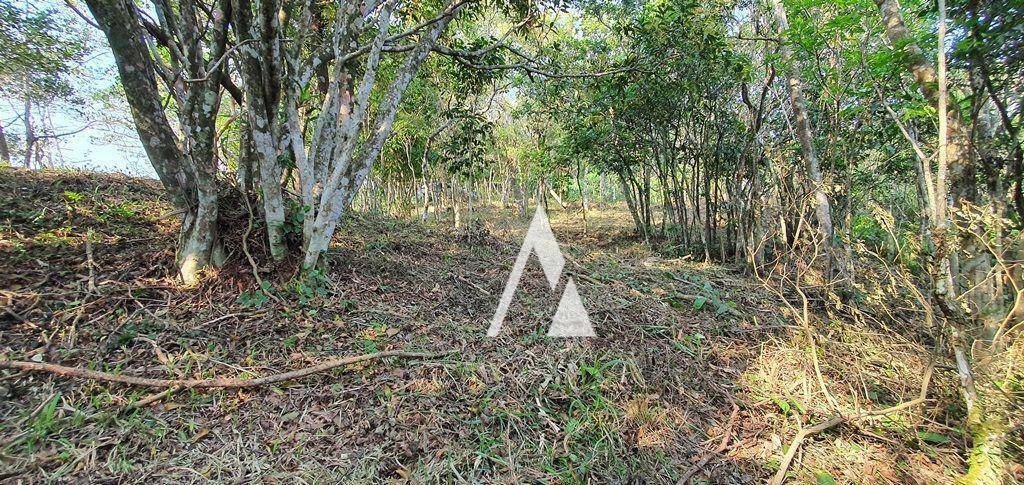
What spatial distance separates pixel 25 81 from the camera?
1116 centimetres

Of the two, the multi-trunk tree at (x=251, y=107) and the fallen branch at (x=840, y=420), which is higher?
the multi-trunk tree at (x=251, y=107)

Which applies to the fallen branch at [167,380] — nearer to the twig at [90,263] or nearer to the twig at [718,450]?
the twig at [90,263]

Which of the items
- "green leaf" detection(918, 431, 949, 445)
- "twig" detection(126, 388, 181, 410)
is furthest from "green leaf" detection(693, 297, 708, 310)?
"twig" detection(126, 388, 181, 410)

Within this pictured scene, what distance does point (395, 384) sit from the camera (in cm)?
287

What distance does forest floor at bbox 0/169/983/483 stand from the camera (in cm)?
227

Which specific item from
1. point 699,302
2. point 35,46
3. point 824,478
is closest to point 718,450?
point 824,478

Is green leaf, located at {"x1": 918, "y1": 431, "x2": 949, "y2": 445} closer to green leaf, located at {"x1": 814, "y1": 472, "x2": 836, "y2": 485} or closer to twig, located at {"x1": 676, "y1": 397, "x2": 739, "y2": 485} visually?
green leaf, located at {"x1": 814, "y1": 472, "x2": 836, "y2": 485}

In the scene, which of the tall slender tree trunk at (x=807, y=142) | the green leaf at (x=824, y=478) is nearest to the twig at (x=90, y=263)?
the green leaf at (x=824, y=478)

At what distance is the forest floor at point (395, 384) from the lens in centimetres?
227

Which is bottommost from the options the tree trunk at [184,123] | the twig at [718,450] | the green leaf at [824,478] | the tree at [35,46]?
the green leaf at [824,478]

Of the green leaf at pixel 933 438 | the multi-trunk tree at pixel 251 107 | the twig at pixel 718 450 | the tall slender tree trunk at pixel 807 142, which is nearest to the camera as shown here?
the twig at pixel 718 450

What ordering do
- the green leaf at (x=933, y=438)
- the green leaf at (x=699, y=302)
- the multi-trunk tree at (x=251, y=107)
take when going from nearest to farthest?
the green leaf at (x=933, y=438), the multi-trunk tree at (x=251, y=107), the green leaf at (x=699, y=302)

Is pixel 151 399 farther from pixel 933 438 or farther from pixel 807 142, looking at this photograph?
pixel 807 142

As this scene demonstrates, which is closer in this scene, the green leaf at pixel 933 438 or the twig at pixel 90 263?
the green leaf at pixel 933 438
